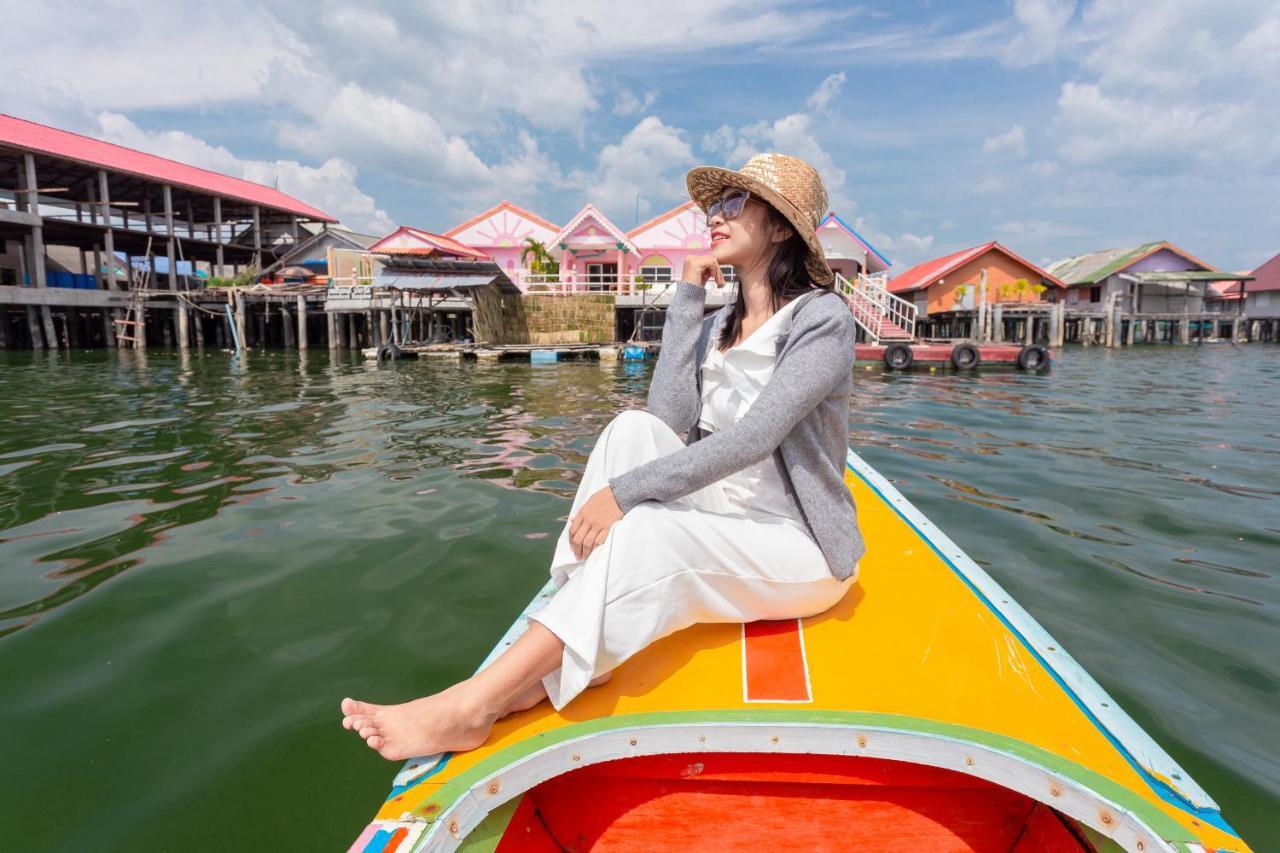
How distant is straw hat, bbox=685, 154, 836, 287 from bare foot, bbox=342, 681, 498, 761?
4.79 ft

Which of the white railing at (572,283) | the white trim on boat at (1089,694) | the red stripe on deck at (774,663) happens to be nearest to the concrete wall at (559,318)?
the white railing at (572,283)

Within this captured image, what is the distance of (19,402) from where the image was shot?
30.1ft

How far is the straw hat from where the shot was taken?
5.94ft

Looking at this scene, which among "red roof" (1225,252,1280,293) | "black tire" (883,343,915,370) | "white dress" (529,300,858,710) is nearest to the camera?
"white dress" (529,300,858,710)

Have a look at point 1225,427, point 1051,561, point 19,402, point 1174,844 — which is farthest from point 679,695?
point 19,402

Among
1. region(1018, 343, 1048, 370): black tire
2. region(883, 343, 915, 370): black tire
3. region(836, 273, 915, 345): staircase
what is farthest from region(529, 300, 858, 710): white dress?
region(836, 273, 915, 345): staircase

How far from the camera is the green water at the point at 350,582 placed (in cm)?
185

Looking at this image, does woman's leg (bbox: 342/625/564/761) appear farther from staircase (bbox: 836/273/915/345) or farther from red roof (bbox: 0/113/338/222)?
red roof (bbox: 0/113/338/222)

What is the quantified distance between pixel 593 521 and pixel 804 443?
24.7 inches

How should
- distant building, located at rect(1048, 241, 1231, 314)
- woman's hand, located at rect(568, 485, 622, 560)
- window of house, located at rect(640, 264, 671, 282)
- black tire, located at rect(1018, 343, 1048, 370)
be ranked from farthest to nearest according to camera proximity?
1. distant building, located at rect(1048, 241, 1231, 314)
2. window of house, located at rect(640, 264, 671, 282)
3. black tire, located at rect(1018, 343, 1048, 370)
4. woman's hand, located at rect(568, 485, 622, 560)

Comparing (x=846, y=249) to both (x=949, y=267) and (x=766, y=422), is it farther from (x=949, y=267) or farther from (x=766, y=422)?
(x=766, y=422)

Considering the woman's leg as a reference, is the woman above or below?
above

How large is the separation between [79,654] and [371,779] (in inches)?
60.3

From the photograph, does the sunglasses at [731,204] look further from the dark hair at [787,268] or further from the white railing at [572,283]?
the white railing at [572,283]
